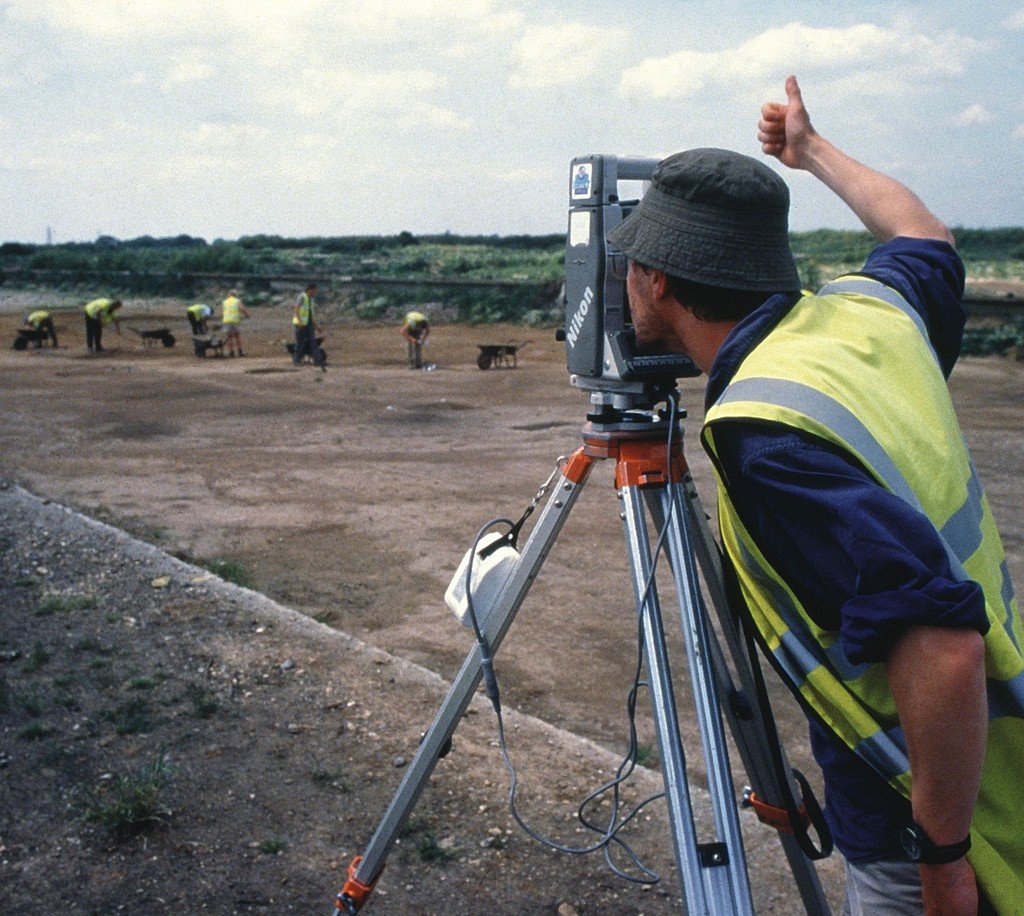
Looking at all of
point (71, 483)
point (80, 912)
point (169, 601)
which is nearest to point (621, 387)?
point (80, 912)

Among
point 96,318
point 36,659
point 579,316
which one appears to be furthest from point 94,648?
point 96,318

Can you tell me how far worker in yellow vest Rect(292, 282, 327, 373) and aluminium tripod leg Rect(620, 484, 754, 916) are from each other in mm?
17244

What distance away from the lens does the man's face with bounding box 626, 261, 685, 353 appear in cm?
177

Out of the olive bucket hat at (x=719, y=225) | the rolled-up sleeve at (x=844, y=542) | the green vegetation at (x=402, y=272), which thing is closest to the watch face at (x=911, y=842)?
the rolled-up sleeve at (x=844, y=542)

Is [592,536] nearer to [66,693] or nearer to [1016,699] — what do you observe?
[66,693]

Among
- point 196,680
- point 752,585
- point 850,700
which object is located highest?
point 752,585

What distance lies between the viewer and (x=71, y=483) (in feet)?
32.1

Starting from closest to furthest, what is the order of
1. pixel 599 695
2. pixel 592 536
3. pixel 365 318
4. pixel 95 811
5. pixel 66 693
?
pixel 95 811, pixel 66 693, pixel 599 695, pixel 592 536, pixel 365 318

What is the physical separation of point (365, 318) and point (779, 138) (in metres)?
→ 30.6

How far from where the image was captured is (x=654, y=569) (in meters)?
2.13

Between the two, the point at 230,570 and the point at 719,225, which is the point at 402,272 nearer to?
the point at 230,570

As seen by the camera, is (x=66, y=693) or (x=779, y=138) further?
(x=66, y=693)

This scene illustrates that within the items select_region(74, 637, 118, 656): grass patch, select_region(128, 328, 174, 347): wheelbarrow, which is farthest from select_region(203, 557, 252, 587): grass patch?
select_region(128, 328, 174, 347): wheelbarrow

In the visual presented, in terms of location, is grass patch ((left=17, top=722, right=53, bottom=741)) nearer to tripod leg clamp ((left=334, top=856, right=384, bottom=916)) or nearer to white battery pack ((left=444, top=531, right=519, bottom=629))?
tripod leg clamp ((left=334, top=856, right=384, bottom=916))
